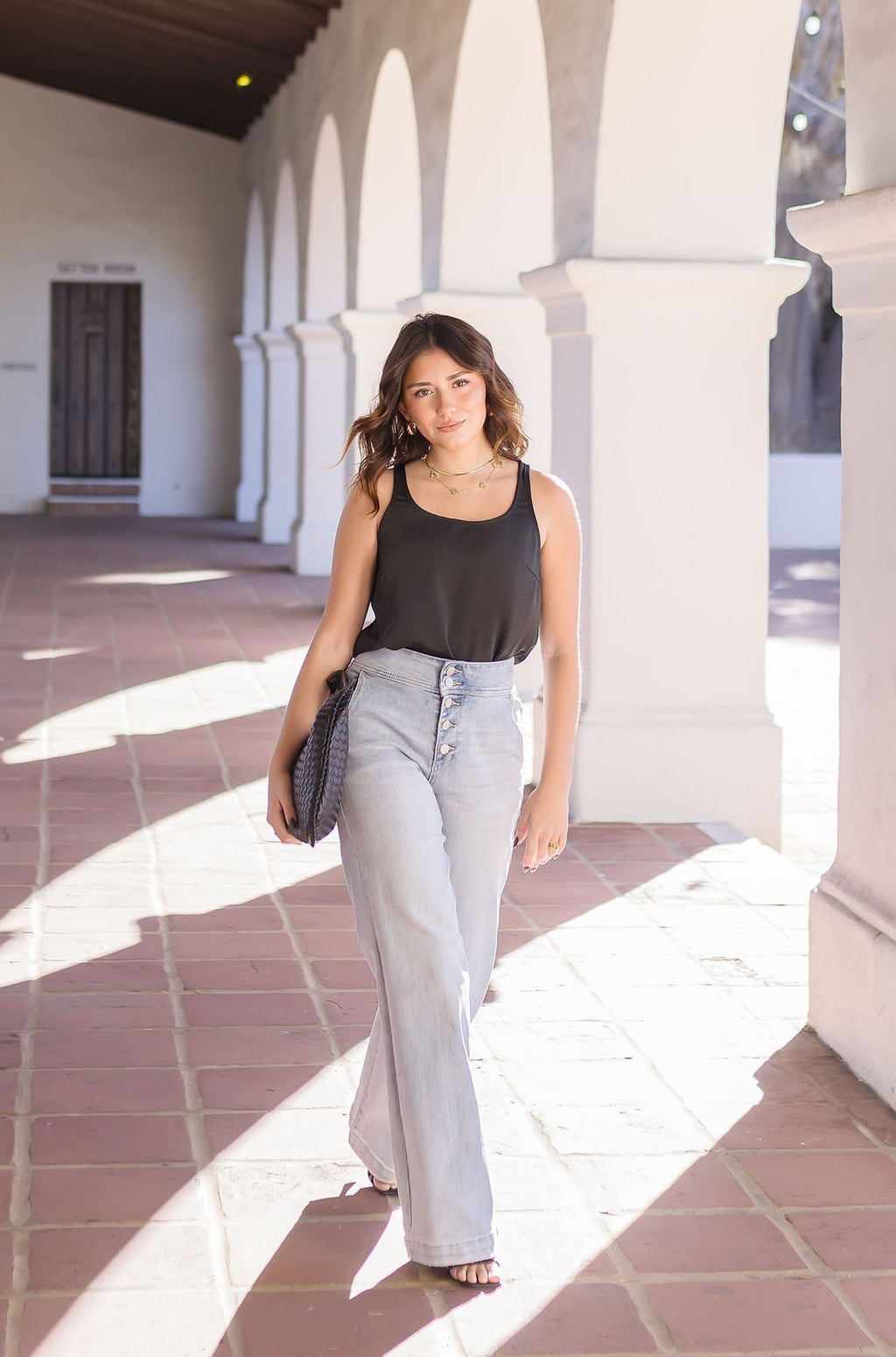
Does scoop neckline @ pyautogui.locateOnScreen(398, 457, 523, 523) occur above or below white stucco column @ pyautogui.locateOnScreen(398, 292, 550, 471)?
below

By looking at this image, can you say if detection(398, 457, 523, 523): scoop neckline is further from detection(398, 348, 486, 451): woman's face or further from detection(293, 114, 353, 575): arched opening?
detection(293, 114, 353, 575): arched opening

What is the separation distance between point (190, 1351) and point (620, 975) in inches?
83.6

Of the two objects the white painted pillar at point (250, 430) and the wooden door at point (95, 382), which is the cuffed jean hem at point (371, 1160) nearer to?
the white painted pillar at point (250, 430)

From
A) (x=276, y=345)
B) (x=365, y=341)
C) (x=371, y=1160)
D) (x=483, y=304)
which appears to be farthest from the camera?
(x=276, y=345)

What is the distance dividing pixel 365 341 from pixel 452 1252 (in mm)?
10012

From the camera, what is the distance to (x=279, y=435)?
18250 mm

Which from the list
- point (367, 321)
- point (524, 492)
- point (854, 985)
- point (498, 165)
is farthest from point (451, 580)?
point (367, 321)

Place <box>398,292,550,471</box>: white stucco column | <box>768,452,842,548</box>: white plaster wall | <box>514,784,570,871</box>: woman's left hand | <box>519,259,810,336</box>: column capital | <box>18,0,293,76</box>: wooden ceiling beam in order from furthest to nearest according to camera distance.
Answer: <box>768,452,842,548</box>: white plaster wall → <box>18,0,293,76</box>: wooden ceiling beam → <box>398,292,550,471</box>: white stucco column → <box>519,259,810,336</box>: column capital → <box>514,784,570,871</box>: woman's left hand

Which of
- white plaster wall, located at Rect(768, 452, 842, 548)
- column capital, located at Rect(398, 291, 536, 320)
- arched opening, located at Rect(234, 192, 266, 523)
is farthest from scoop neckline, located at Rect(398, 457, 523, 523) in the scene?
arched opening, located at Rect(234, 192, 266, 523)

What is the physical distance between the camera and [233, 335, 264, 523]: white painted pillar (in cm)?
2103

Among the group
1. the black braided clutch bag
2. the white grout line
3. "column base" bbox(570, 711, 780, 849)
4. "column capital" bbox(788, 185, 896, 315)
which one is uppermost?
"column capital" bbox(788, 185, 896, 315)

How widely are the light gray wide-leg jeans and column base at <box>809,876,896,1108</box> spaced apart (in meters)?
1.21

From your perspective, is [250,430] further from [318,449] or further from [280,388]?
[318,449]

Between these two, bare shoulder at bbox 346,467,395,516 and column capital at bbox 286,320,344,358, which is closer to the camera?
bare shoulder at bbox 346,467,395,516
